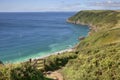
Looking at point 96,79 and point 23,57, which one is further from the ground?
point 96,79

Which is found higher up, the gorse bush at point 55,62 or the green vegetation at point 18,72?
the green vegetation at point 18,72

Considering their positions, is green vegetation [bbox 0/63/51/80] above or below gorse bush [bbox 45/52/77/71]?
above

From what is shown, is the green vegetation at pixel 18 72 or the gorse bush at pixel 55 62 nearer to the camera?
the green vegetation at pixel 18 72

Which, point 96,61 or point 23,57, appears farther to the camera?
point 23,57

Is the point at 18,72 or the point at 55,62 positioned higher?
the point at 18,72

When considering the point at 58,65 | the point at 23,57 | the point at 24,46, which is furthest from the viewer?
the point at 24,46

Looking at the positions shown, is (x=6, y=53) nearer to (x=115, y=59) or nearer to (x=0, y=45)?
(x=0, y=45)

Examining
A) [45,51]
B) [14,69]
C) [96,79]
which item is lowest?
[45,51]

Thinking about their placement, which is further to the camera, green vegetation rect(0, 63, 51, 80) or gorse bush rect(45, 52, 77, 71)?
gorse bush rect(45, 52, 77, 71)

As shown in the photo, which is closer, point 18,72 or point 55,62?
point 18,72

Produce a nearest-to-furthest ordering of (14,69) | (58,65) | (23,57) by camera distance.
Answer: (14,69), (58,65), (23,57)

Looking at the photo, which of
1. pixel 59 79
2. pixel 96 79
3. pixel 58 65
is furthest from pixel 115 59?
pixel 58 65
